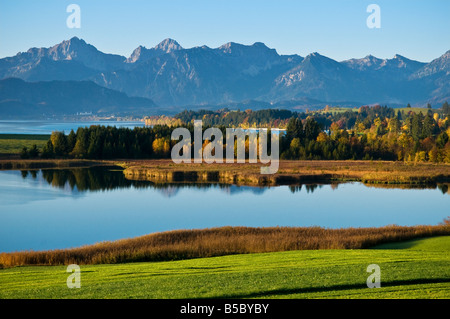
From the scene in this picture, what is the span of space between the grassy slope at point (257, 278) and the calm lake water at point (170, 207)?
16.0 meters

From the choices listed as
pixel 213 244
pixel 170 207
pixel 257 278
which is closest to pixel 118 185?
pixel 170 207

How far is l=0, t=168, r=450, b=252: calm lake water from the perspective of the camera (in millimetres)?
39500

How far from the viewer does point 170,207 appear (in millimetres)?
51125

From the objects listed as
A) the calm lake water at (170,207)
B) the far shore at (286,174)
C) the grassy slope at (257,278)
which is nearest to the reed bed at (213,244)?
the grassy slope at (257,278)

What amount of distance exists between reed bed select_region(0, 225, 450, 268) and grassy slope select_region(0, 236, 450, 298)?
2.61 metres

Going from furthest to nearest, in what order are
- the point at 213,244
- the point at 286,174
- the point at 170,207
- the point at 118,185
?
the point at 286,174, the point at 118,185, the point at 170,207, the point at 213,244

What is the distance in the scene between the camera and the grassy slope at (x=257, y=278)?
586 inches

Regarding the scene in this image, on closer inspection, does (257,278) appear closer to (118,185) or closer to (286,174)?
(118,185)

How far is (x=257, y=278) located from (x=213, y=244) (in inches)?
421

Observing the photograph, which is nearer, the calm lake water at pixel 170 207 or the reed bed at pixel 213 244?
the reed bed at pixel 213 244

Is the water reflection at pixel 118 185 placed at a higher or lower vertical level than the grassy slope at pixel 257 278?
lower

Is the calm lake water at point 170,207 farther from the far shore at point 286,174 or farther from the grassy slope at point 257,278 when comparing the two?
the grassy slope at point 257,278
